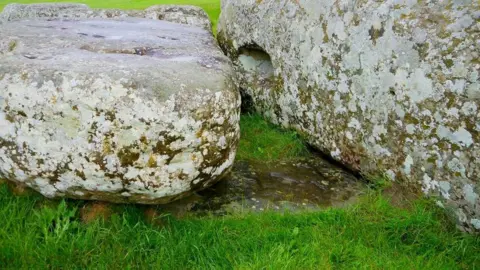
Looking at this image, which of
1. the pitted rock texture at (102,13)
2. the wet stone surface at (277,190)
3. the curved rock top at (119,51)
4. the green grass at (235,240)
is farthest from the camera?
the pitted rock texture at (102,13)

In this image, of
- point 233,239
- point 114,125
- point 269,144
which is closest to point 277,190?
point 233,239

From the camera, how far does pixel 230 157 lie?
14.0 feet

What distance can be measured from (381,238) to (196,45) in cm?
275

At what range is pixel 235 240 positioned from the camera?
4.03m

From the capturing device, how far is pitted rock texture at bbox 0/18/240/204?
141 inches

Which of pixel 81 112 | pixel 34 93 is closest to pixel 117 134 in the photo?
pixel 81 112

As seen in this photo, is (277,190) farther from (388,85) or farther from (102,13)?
(102,13)

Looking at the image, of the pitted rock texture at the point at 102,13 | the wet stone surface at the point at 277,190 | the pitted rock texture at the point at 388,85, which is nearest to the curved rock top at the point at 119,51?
the pitted rock texture at the point at 388,85

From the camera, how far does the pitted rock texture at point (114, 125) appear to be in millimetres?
3582

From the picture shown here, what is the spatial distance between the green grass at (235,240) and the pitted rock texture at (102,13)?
4.43 m

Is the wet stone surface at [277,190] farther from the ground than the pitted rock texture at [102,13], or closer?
closer

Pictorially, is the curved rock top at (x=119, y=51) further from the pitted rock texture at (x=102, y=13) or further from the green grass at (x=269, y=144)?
the pitted rock texture at (x=102, y=13)

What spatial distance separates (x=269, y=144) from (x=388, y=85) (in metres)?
1.91

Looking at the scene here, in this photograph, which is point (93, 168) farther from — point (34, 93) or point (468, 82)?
point (468, 82)
